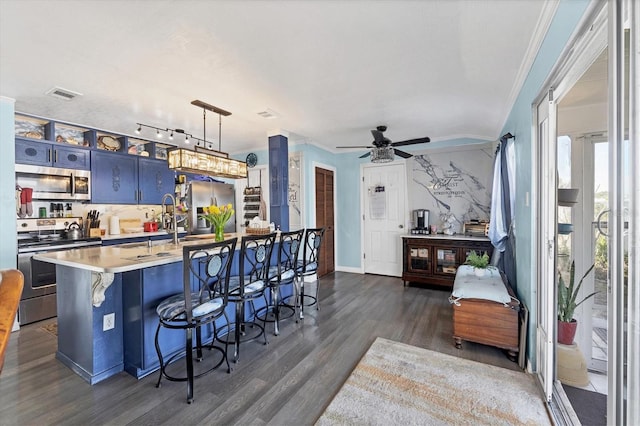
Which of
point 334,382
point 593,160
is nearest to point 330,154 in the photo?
point 593,160

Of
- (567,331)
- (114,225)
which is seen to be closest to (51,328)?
(114,225)

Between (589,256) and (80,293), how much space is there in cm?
454

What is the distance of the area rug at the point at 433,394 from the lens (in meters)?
1.77

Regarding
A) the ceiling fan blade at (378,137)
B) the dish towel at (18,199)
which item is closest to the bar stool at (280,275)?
the ceiling fan blade at (378,137)

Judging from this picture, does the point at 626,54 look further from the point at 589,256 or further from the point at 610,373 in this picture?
the point at 589,256

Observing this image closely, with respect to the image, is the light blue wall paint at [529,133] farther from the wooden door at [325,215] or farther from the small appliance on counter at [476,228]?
the wooden door at [325,215]

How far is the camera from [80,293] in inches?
90.0

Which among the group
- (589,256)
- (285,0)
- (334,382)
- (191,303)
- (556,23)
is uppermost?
(285,0)

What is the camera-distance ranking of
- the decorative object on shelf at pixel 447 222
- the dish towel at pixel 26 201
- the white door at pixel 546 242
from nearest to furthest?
the white door at pixel 546 242 < the dish towel at pixel 26 201 < the decorative object on shelf at pixel 447 222

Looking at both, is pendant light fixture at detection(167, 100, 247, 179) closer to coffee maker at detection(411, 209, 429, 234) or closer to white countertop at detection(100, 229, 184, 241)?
white countertop at detection(100, 229, 184, 241)

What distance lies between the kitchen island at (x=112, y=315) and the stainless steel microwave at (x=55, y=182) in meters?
2.26

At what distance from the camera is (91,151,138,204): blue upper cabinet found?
4336mm

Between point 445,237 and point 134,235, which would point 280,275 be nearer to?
point 445,237

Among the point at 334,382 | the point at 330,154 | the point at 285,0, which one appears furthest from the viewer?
the point at 330,154
